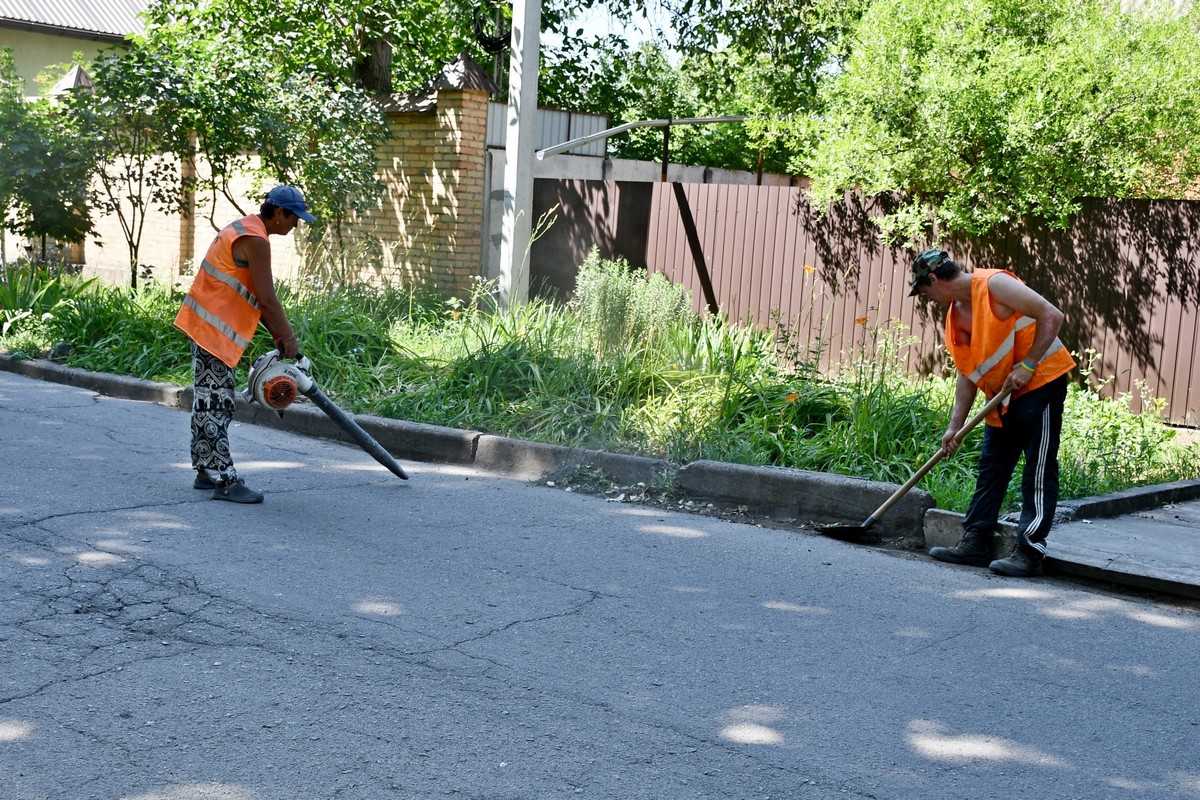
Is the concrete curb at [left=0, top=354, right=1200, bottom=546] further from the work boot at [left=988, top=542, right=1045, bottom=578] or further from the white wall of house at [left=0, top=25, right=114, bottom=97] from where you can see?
the white wall of house at [left=0, top=25, right=114, bottom=97]

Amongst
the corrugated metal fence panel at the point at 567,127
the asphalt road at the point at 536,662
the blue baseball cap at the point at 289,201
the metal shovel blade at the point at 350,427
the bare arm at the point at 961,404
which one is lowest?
the asphalt road at the point at 536,662

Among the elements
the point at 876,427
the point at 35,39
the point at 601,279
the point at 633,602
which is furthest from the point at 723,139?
the point at 633,602

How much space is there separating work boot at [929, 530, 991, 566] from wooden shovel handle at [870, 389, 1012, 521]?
1.19ft

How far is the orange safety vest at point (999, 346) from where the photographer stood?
5.79m

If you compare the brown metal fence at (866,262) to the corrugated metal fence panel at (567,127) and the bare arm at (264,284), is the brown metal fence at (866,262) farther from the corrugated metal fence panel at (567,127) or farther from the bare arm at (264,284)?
the bare arm at (264,284)

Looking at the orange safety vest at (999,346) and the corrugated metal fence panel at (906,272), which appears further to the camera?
the corrugated metal fence panel at (906,272)

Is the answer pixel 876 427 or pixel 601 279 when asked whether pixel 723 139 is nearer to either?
pixel 601 279

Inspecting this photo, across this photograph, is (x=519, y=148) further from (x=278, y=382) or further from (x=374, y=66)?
(x=374, y=66)

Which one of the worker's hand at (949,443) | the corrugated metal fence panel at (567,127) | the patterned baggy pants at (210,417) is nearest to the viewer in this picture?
the worker's hand at (949,443)

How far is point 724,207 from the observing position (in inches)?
506

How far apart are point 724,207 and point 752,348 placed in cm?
383

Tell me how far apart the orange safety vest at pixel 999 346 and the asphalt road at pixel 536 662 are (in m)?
0.94

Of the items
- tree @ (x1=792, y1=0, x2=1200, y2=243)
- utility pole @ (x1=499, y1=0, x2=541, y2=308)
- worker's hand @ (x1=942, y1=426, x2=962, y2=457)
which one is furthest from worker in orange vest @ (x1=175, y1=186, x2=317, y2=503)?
tree @ (x1=792, y1=0, x2=1200, y2=243)

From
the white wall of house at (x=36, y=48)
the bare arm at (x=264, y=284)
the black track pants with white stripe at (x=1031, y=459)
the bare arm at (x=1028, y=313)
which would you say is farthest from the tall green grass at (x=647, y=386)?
the white wall of house at (x=36, y=48)
